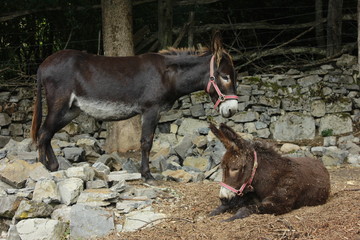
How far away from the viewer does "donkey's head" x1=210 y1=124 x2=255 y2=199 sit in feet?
15.4

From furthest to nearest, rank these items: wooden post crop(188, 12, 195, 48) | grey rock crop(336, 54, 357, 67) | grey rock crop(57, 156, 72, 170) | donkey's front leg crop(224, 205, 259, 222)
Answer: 1. grey rock crop(336, 54, 357, 67)
2. wooden post crop(188, 12, 195, 48)
3. grey rock crop(57, 156, 72, 170)
4. donkey's front leg crop(224, 205, 259, 222)

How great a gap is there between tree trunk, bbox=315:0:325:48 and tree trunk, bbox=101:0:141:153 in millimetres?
4253

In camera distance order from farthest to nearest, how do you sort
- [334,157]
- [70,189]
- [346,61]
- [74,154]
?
[346,61], [334,157], [74,154], [70,189]

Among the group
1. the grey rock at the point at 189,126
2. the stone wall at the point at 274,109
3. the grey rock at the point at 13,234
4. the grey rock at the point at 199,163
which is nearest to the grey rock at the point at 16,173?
the grey rock at the point at 13,234

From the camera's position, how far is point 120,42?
9.18 metres

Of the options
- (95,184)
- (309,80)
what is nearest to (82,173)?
(95,184)

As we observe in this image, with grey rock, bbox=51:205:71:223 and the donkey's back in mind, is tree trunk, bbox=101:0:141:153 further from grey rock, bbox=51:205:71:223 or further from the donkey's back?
the donkey's back

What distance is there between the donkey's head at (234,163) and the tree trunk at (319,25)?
6.97 metres

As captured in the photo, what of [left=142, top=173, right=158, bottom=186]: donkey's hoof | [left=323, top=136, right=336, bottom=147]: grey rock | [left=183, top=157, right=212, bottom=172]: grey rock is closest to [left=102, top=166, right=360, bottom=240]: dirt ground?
[left=142, top=173, right=158, bottom=186]: donkey's hoof

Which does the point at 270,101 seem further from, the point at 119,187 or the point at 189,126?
the point at 119,187

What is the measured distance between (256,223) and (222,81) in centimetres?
245

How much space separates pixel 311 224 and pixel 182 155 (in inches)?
178

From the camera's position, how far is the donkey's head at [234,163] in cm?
470

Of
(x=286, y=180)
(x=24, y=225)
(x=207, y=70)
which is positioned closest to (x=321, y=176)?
(x=286, y=180)
